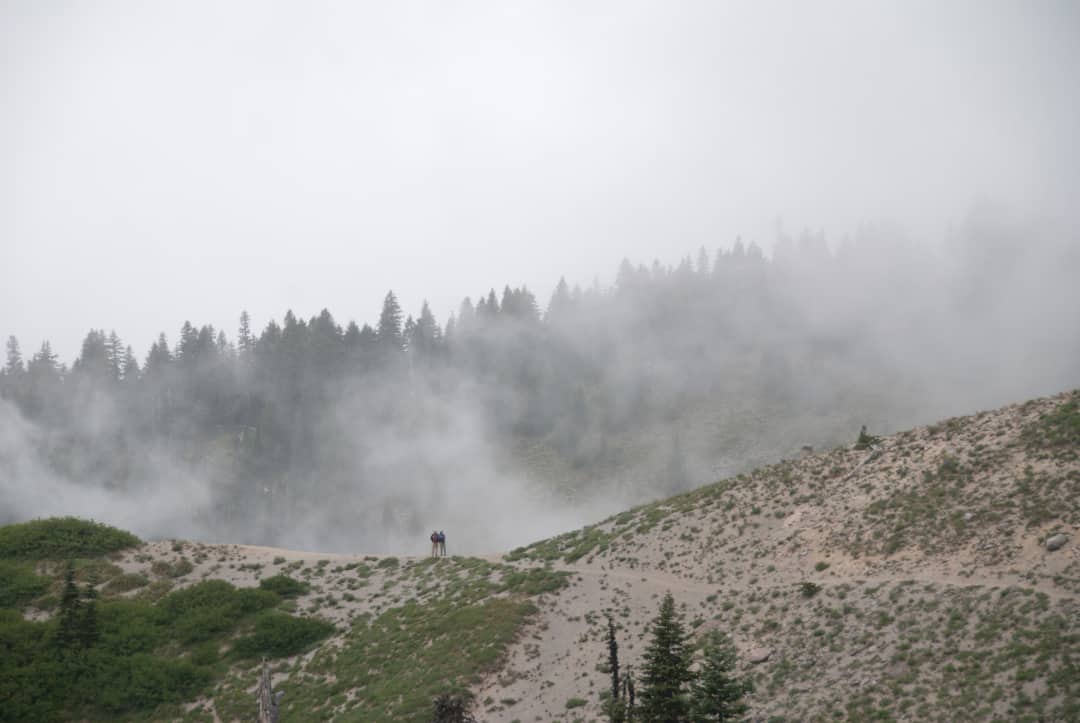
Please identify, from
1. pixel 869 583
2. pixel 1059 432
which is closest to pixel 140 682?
pixel 869 583

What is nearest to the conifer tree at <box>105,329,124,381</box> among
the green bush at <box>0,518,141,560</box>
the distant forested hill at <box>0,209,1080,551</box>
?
the distant forested hill at <box>0,209,1080,551</box>

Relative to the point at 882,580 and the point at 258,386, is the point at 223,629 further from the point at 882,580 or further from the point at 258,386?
the point at 258,386

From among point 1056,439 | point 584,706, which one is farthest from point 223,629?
point 1056,439

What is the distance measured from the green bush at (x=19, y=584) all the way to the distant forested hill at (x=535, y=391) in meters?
61.1

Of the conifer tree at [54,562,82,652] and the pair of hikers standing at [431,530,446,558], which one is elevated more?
the pair of hikers standing at [431,530,446,558]

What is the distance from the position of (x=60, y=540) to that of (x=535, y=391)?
299ft

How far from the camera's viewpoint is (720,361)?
130 metres

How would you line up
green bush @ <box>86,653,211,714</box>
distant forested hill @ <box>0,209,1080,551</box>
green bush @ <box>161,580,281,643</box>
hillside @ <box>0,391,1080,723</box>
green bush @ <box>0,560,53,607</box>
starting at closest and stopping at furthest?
hillside @ <box>0,391,1080,723</box>
green bush @ <box>86,653,211,714</box>
green bush @ <box>161,580,281,643</box>
green bush @ <box>0,560,53,607</box>
distant forested hill @ <box>0,209,1080,551</box>

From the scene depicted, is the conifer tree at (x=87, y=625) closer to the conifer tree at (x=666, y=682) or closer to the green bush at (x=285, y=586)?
the green bush at (x=285, y=586)

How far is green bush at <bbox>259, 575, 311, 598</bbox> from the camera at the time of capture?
Answer: 153 feet

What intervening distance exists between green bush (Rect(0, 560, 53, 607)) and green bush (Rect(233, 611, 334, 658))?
14.7 meters

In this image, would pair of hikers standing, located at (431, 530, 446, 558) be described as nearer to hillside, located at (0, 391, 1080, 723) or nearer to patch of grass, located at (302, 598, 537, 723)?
hillside, located at (0, 391, 1080, 723)

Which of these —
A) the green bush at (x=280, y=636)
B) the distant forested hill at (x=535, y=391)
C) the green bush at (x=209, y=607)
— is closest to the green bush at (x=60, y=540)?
the green bush at (x=209, y=607)

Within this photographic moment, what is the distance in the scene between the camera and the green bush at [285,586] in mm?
46656
